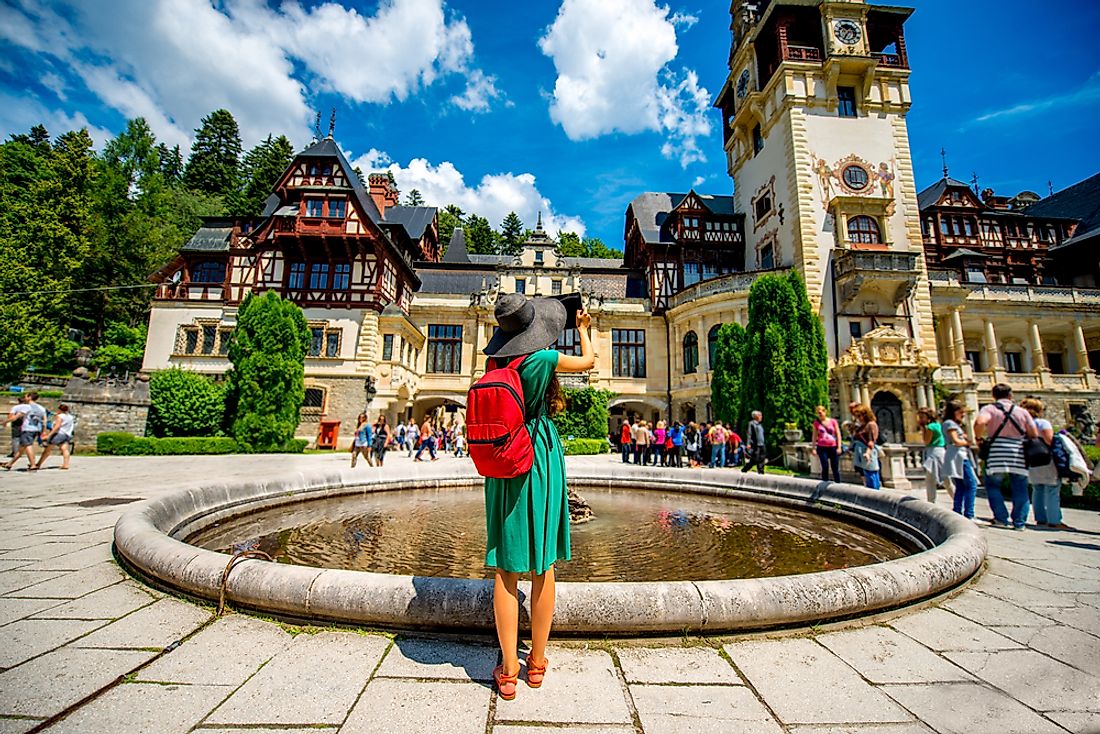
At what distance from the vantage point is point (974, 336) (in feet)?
106

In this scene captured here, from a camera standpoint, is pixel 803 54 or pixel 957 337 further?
pixel 803 54

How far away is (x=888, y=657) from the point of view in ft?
8.70

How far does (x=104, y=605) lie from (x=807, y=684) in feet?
14.8

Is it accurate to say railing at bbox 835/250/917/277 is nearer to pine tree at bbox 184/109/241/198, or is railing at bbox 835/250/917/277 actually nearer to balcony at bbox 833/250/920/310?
balcony at bbox 833/250/920/310

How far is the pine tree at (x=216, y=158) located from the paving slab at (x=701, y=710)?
212 ft

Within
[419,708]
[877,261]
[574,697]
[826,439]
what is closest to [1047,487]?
[826,439]

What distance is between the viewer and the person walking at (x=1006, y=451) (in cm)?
627

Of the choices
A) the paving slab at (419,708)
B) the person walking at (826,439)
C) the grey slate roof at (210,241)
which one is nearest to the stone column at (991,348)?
the person walking at (826,439)

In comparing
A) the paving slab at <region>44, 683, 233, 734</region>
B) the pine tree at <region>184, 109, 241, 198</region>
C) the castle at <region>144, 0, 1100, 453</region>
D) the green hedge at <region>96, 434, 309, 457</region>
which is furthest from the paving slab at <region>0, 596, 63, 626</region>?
the pine tree at <region>184, 109, 241, 198</region>

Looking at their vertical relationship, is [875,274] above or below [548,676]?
above

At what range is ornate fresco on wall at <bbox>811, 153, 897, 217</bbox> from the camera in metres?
27.5

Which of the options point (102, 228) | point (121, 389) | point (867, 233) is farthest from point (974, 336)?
point (102, 228)

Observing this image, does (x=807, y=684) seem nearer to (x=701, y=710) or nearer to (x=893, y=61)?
(x=701, y=710)

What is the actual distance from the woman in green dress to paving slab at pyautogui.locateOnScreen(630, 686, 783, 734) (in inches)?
21.6
